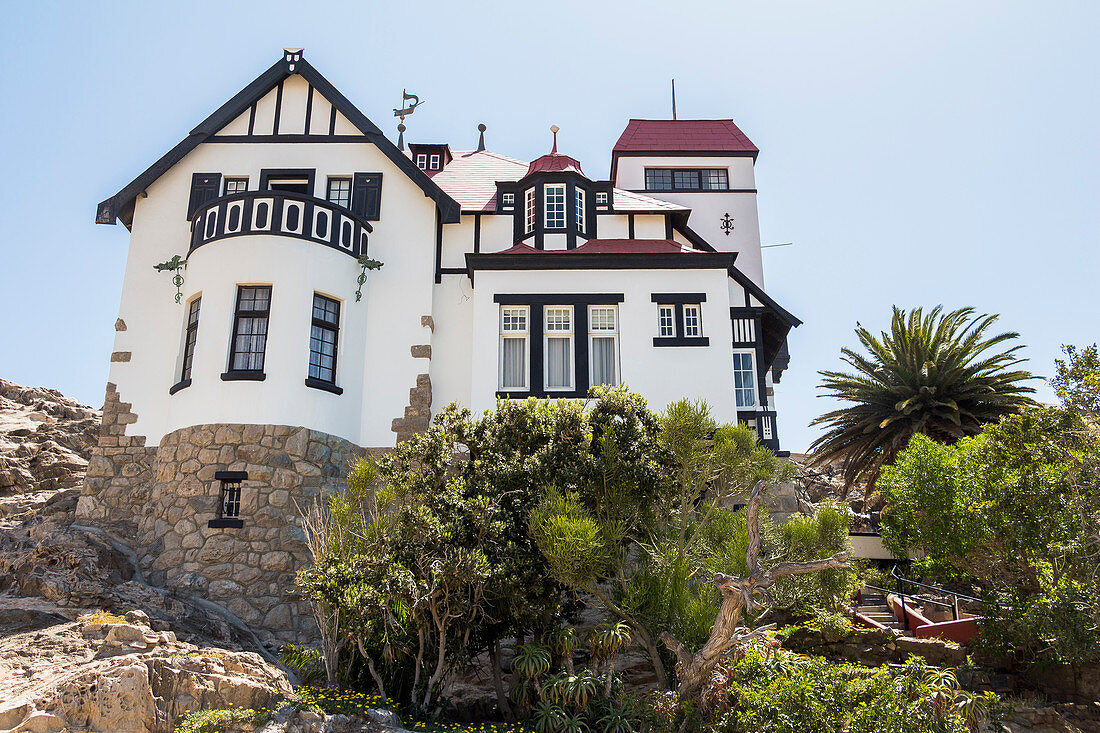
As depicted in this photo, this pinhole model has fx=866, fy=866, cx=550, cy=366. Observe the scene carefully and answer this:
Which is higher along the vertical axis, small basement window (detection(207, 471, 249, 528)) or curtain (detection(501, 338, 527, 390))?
curtain (detection(501, 338, 527, 390))

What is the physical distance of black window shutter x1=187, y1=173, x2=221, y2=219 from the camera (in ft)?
70.0

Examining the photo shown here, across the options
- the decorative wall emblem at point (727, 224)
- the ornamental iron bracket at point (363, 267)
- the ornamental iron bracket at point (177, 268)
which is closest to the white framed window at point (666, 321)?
the ornamental iron bracket at point (363, 267)

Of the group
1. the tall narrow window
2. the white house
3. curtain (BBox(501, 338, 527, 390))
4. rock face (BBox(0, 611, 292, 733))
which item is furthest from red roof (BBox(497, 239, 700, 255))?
rock face (BBox(0, 611, 292, 733))

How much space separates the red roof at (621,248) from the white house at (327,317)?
0.33 ft

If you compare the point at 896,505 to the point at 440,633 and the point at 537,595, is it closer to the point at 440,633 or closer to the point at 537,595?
the point at 537,595

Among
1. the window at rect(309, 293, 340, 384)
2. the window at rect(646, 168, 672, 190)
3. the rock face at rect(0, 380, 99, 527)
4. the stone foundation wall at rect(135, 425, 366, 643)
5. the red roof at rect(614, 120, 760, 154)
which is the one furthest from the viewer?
the red roof at rect(614, 120, 760, 154)

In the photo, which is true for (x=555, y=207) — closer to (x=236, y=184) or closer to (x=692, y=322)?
(x=692, y=322)

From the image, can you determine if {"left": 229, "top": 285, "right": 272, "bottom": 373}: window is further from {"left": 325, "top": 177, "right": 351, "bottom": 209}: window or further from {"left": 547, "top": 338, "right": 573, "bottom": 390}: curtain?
{"left": 547, "top": 338, "right": 573, "bottom": 390}: curtain

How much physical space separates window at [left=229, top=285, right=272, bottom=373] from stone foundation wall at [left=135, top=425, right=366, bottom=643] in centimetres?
151

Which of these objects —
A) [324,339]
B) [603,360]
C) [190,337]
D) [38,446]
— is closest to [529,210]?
[603,360]

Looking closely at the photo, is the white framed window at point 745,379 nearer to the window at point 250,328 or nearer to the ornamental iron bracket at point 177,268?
the window at point 250,328

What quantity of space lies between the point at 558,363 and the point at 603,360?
1.08m

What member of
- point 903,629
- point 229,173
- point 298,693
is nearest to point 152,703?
point 298,693

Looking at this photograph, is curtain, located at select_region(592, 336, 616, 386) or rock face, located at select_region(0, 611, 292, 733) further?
curtain, located at select_region(592, 336, 616, 386)
